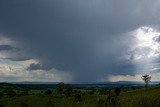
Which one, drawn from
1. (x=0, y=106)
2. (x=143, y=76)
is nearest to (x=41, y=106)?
(x=0, y=106)

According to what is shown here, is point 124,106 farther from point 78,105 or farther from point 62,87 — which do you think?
point 62,87

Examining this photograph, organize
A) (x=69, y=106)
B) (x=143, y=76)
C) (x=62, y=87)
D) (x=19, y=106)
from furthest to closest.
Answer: (x=143, y=76) < (x=62, y=87) < (x=69, y=106) < (x=19, y=106)

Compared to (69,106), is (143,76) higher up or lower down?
higher up

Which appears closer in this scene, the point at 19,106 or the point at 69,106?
the point at 19,106

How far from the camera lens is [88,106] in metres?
26.5

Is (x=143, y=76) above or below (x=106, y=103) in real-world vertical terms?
above

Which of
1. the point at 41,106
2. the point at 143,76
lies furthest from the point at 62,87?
the point at 41,106

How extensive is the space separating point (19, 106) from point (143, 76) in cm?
17712

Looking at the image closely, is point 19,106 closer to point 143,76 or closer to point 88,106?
point 88,106

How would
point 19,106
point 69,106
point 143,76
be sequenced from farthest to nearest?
point 143,76 < point 69,106 < point 19,106

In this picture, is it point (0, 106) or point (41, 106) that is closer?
point (0, 106)

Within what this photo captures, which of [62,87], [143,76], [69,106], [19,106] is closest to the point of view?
[19,106]

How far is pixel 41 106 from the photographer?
27672mm

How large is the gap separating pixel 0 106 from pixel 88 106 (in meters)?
7.49
